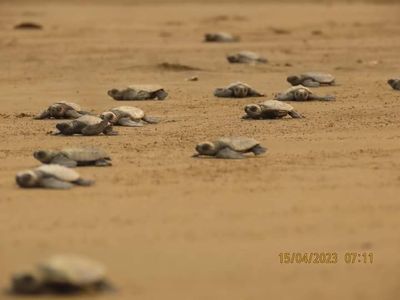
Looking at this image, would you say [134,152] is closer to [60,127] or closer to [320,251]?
[60,127]

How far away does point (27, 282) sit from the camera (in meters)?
6.13

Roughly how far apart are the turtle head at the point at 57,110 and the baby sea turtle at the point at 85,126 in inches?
45.9

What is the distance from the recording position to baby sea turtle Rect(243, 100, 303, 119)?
42.1 ft

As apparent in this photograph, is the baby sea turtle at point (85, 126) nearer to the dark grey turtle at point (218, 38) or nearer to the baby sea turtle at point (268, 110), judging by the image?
the baby sea turtle at point (268, 110)

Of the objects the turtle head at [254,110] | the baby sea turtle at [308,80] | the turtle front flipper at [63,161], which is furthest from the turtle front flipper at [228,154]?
the baby sea turtle at [308,80]

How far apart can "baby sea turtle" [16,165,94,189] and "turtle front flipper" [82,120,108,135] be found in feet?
Result: 9.22

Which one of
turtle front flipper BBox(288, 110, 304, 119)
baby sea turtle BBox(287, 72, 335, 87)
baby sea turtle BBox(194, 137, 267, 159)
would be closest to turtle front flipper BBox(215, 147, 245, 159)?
baby sea turtle BBox(194, 137, 267, 159)

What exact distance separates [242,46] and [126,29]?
200 inches

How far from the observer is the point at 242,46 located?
23344mm

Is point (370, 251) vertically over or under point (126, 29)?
under

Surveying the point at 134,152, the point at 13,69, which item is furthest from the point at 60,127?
the point at 13,69

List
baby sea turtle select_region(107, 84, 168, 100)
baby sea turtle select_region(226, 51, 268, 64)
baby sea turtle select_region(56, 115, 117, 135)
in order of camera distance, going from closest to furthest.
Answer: baby sea turtle select_region(56, 115, 117, 135)
baby sea turtle select_region(107, 84, 168, 100)
baby sea turtle select_region(226, 51, 268, 64)

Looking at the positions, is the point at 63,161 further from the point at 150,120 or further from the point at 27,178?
the point at 150,120

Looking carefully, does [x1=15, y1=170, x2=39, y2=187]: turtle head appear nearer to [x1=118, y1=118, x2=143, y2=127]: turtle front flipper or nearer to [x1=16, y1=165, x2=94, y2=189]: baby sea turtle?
[x1=16, y1=165, x2=94, y2=189]: baby sea turtle
